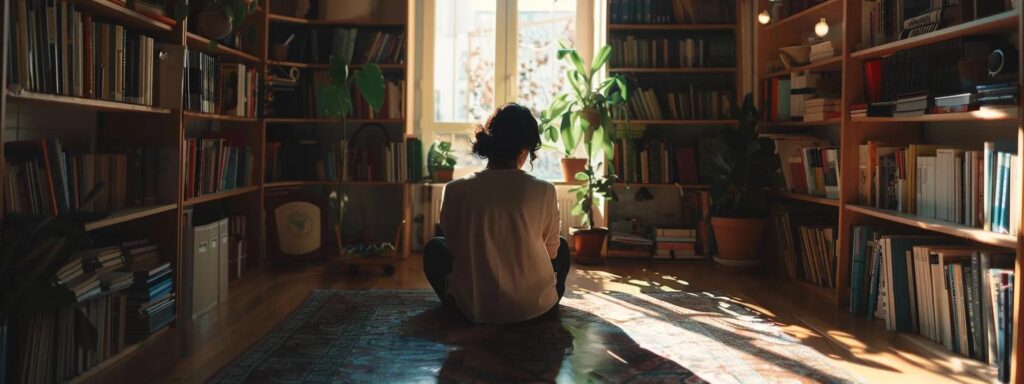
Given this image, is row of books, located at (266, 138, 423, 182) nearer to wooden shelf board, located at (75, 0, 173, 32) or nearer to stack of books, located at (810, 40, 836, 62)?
wooden shelf board, located at (75, 0, 173, 32)

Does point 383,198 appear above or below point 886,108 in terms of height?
below

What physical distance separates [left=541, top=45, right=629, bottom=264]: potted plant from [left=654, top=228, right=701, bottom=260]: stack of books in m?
0.49

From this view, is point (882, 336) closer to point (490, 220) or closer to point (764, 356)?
point (764, 356)

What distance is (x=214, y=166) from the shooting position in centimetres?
440

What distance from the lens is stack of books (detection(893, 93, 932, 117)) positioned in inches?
134

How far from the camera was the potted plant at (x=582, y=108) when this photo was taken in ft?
17.8

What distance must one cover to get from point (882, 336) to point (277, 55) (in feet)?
13.7

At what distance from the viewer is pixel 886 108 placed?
12.5ft

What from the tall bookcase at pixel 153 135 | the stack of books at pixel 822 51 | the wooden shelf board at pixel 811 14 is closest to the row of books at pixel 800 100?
the stack of books at pixel 822 51

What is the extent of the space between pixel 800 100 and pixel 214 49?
3520 mm

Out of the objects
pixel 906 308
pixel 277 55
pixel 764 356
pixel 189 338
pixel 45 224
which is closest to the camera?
pixel 45 224

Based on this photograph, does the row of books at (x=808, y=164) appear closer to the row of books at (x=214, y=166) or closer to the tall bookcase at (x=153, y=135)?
the tall bookcase at (x=153, y=135)

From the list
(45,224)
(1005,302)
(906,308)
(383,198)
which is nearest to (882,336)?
(906,308)

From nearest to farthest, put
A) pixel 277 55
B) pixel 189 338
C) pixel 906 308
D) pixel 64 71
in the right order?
pixel 64 71
pixel 189 338
pixel 906 308
pixel 277 55
